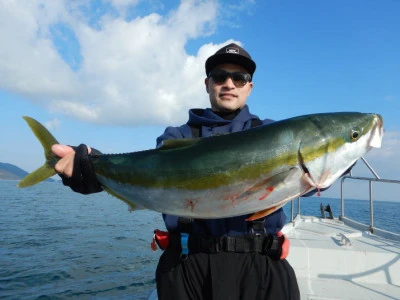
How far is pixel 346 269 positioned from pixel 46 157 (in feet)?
20.0

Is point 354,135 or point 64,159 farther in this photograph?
point 64,159

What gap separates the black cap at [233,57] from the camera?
12.6ft

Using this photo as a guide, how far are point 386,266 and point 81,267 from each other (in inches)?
430

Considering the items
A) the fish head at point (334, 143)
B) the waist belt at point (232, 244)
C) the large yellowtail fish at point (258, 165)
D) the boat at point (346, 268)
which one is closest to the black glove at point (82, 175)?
the large yellowtail fish at point (258, 165)

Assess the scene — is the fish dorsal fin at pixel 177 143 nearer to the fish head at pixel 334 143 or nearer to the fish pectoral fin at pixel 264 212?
the fish pectoral fin at pixel 264 212

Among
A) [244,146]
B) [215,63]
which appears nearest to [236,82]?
[215,63]

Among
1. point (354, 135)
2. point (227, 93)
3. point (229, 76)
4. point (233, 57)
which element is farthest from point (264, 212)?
point (233, 57)

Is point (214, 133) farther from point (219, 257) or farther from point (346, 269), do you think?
point (346, 269)

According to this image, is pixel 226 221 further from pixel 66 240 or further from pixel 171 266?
pixel 66 240

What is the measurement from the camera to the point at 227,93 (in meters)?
3.87

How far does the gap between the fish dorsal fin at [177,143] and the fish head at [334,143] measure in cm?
106

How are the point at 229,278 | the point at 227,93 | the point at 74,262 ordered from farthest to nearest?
the point at 74,262 < the point at 227,93 < the point at 229,278

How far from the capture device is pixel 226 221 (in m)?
3.39

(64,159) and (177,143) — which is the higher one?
(177,143)
